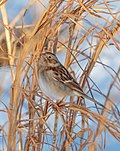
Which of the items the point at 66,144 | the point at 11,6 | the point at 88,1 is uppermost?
the point at 11,6

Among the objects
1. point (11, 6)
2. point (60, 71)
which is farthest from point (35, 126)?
point (11, 6)

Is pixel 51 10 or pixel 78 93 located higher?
pixel 51 10

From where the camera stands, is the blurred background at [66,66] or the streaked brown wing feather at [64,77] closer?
the blurred background at [66,66]

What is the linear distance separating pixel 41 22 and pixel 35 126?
44 cm

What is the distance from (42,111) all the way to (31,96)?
0.09 m

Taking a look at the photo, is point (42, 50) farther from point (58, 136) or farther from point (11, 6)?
point (11, 6)

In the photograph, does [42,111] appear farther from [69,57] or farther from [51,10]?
[51,10]

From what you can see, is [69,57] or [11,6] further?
[11,6]

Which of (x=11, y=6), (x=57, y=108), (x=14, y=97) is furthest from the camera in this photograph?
(x=11, y=6)

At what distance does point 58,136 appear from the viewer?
1.93 meters

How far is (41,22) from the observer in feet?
4.85

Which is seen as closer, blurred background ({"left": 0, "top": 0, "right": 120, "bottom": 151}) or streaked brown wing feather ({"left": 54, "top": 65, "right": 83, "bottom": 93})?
blurred background ({"left": 0, "top": 0, "right": 120, "bottom": 151})

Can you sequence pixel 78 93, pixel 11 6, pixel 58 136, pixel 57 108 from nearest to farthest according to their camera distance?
pixel 57 108, pixel 78 93, pixel 58 136, pixel 11 6

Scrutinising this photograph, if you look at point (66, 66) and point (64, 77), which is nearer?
point (66, 66)
